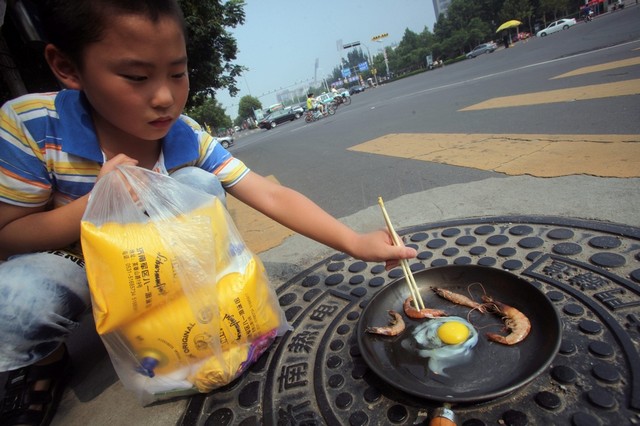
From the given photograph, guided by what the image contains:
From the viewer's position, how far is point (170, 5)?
1264 millimetres

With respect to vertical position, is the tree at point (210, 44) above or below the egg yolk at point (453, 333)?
above

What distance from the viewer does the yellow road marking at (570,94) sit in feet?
15.9

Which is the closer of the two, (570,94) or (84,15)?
(84,15)

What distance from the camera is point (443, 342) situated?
49.2 inches

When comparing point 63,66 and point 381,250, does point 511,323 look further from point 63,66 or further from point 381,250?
point 63,66

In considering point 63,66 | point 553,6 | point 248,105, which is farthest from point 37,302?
point 248,105

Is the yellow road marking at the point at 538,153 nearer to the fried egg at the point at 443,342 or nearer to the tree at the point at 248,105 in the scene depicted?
the fried egg at the point at 443,342

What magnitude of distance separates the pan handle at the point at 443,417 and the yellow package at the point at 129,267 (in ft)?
2.83

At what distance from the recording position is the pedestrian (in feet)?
3.89

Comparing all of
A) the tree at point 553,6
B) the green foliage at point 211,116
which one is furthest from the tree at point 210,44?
the tree at point 553,6

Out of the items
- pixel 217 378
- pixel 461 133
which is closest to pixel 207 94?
pixel 461 133

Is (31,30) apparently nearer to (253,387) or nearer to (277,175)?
(253,387)

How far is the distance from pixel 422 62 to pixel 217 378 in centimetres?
7561

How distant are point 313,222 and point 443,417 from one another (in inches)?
37.8
